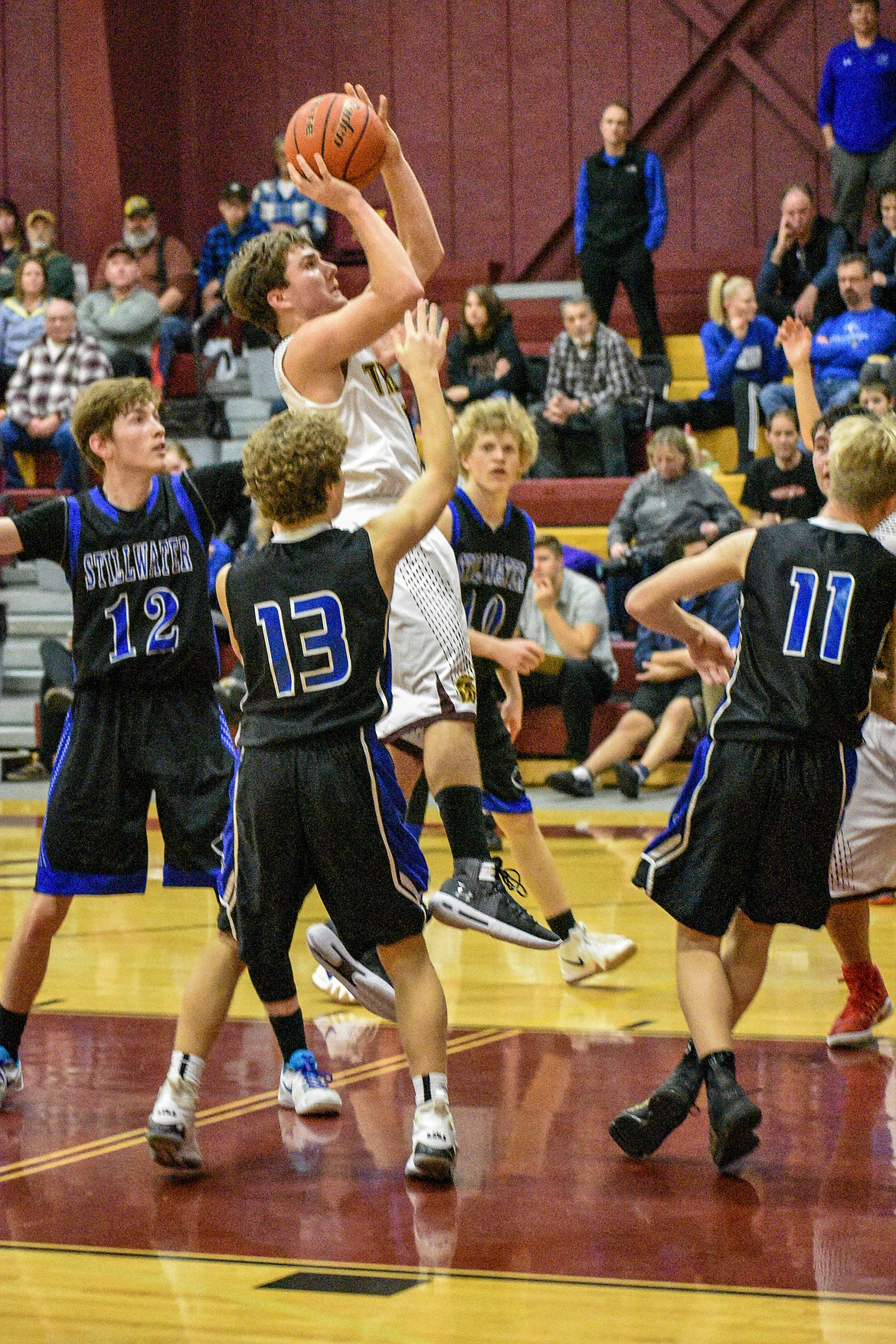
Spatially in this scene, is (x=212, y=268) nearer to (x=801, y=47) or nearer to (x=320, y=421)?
(x=801, y=47)

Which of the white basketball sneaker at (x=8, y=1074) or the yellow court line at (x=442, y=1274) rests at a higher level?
the yellow court line at (x=442, y=1274)

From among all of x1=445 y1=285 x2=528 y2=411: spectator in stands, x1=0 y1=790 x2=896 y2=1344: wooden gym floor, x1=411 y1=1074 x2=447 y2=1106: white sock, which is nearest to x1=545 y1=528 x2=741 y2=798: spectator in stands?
x1=445 y1=285 x2=528 y2=411: spectator in stands

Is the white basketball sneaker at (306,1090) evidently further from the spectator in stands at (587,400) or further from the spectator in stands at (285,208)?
the spectator in stands at (285,208)

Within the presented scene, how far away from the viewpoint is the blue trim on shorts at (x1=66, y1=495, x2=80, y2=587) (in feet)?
14.0

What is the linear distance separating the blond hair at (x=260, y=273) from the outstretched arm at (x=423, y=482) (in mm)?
796

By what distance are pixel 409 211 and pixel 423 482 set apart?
1185 millimetres

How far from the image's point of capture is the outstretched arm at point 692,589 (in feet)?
11.9

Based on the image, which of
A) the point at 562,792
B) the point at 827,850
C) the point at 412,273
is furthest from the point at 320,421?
the point at 562,792

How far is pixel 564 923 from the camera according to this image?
538 centimetres

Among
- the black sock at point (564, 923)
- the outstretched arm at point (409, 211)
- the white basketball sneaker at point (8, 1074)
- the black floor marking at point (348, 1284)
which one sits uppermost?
the outstretched arm at point (409, 211)

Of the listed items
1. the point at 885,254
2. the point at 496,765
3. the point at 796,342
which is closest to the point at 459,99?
the point at 885,254

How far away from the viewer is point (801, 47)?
13.9m

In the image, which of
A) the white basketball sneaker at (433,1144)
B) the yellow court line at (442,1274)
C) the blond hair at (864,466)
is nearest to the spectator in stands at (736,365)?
the blond hair at (864,466)

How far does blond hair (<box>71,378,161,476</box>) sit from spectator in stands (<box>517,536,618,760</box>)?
528 cm
